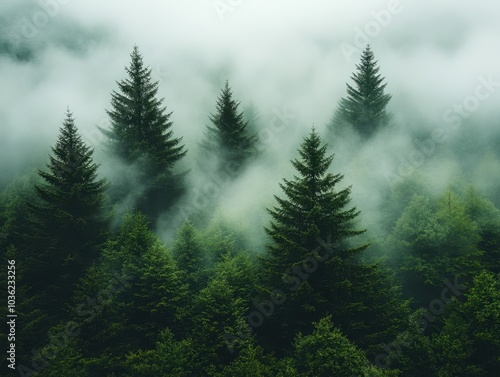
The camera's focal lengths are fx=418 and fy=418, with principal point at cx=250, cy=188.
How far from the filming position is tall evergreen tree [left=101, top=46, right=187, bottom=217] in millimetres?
41062

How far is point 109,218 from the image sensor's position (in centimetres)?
3469

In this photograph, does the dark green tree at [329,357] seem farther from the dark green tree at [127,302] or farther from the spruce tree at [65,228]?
the spruce tree at [65,228]

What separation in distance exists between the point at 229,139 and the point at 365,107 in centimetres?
1970

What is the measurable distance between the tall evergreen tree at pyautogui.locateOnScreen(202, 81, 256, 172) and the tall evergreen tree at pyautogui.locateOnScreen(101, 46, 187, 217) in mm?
6472

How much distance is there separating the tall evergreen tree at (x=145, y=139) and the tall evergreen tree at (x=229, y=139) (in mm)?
6472

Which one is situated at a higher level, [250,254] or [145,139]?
[145,139]

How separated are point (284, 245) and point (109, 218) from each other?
15.8 meters

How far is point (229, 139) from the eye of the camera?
48.1m

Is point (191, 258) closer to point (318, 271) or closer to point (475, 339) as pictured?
point (318, 271)

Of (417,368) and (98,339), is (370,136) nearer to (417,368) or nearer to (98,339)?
(417,368)

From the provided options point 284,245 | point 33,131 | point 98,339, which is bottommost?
point 98,339

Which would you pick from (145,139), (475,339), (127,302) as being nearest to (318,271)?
(475,339)

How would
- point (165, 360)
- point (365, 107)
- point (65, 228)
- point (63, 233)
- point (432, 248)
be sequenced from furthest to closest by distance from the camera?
point (365, 107) → point (432, 248) → point (63, 233) → point (65, 228) → point (165, 360)

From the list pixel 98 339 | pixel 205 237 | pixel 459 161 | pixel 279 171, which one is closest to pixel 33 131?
pixel 279 171
